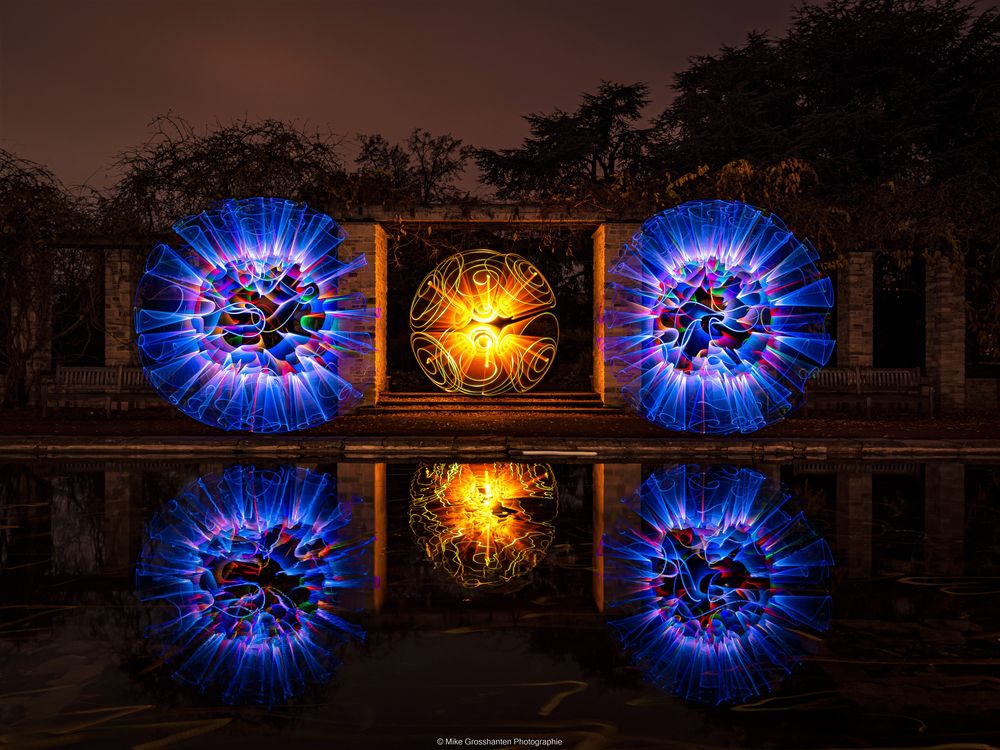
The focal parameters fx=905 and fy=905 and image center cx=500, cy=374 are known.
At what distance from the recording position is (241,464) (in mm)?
11195

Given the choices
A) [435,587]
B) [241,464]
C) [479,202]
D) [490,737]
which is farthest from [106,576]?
[479,202]

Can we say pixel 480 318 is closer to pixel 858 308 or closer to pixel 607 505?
pixel 858 308

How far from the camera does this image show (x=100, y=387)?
58.3 ft

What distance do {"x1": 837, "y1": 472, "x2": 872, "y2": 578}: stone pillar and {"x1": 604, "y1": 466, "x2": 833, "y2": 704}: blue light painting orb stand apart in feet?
0.52

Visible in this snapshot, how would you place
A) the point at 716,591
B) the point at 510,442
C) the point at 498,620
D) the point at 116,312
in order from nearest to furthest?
the point at 498,620 < the point at 716,591 < the point at 510,442 < the point at 116,312

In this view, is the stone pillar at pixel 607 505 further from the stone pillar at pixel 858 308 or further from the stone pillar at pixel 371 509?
the stone pillar at pixel 858 308

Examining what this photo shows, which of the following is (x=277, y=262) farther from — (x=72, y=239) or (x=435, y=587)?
(x=435, y=587)

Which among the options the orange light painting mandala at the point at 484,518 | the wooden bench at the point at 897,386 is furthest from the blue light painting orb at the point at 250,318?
the wooden bench at the point at 897,386

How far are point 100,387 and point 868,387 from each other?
1544 centimetres

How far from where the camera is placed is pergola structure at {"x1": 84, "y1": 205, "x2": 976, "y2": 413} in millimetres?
16531

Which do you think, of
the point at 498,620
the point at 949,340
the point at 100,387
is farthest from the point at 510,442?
the point at 949,340

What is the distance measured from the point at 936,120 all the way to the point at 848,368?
41.0 feet

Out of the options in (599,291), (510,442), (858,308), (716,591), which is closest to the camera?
(716,591)

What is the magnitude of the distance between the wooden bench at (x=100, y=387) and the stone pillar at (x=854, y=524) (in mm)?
12894
